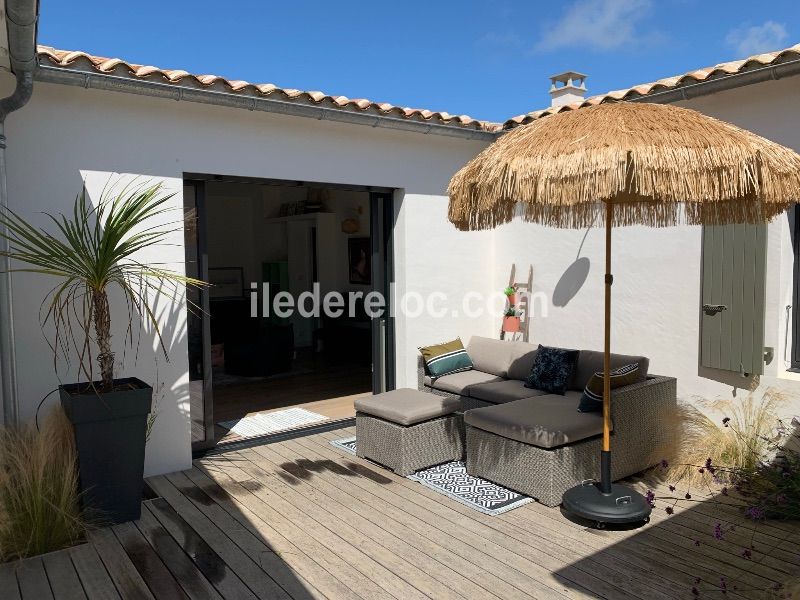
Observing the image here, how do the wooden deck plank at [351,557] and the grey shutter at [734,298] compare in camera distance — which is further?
the grey shutter at [734,298]

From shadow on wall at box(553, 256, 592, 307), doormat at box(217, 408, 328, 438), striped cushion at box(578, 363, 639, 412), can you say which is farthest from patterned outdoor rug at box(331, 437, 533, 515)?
shadow on wall at box(553, 256, 592, 307)

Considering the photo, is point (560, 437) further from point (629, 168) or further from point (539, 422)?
point (629, 168)

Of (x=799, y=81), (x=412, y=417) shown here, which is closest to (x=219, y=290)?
(x=412, y=417)

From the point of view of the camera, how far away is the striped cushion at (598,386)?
465cm

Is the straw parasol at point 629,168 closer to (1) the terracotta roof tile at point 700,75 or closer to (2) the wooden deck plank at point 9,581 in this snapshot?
(1) the terracotta roof tile at point 700,75

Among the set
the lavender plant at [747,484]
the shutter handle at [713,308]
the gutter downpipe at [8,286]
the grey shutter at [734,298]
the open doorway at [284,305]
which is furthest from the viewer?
the open doorway at [284,305]

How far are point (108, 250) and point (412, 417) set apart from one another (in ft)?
8.37

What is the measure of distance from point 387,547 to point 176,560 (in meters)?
1.26

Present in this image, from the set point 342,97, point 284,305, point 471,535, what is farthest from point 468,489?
point 284,305

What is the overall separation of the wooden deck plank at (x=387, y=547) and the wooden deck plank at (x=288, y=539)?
0.23 m

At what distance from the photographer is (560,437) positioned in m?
4.29

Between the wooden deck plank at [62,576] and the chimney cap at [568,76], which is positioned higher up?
the chimney cap at [568,76]

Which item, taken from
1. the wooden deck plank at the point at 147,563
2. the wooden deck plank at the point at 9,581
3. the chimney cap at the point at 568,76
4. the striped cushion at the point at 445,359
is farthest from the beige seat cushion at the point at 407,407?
the chimney cap at the point at 568,76

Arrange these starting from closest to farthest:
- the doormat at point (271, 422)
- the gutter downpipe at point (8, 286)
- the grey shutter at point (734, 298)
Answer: the gutter downpipe at point (8, 286) → the grey shutter at point (734, 298) → the doormat at point (271, 422)
